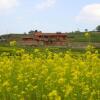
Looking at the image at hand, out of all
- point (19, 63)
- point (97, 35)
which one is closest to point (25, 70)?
point (19, 63)

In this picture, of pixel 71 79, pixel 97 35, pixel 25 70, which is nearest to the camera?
pixel 71 79

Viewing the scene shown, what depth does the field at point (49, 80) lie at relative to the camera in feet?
21.7

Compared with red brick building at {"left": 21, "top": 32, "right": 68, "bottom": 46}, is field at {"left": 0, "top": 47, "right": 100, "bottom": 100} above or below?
above

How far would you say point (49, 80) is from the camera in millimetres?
7148

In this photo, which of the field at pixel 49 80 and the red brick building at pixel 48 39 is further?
the red brick building at pixel 48 39

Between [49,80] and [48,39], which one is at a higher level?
[49,80]

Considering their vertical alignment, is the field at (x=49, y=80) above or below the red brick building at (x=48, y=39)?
above

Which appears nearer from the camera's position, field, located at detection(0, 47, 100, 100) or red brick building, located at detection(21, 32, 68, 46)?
field, located at detection(0, 47, 100, 100)

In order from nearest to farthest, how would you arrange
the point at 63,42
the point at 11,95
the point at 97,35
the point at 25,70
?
the point at 11,95 < the point at 25,70 < the point at 63,42 < the point at 97,35

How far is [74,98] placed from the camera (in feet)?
20.7

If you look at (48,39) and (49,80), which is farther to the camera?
(48,39)

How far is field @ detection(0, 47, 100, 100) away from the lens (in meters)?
6.62

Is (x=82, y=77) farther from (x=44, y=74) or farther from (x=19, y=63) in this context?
(x=19, y=63)

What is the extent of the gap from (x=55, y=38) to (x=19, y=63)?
29.4m
